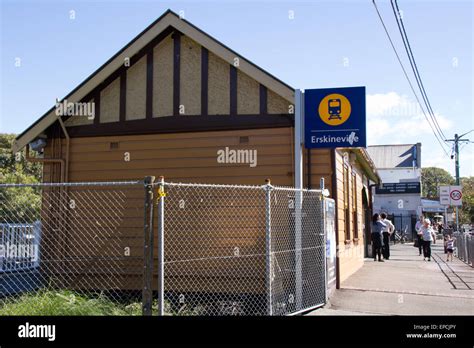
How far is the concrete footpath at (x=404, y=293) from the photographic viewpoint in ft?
28.2

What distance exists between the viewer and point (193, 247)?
10492 mm

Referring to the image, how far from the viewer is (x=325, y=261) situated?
887 cm

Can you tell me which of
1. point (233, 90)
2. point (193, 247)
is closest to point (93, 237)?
point (193, 247)

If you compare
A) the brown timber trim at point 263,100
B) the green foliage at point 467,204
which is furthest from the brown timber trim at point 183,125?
the green foliage at point 467,204

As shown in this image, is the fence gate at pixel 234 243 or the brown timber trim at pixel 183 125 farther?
the brown timber trim at pixel 183 125

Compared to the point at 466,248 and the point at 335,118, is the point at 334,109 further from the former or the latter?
the point at 466,248

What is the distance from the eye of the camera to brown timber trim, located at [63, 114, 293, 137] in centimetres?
1041

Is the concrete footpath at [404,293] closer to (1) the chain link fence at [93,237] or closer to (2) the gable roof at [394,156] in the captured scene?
(1) the chain link fence at [93,237]

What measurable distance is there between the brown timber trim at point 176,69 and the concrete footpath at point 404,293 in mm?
5236

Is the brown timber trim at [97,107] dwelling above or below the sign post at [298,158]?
above

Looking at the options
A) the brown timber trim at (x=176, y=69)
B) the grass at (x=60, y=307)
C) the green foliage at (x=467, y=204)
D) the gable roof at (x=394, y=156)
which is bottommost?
the grass at (x=60, y=307)

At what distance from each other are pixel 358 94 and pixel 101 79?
5.58 m
